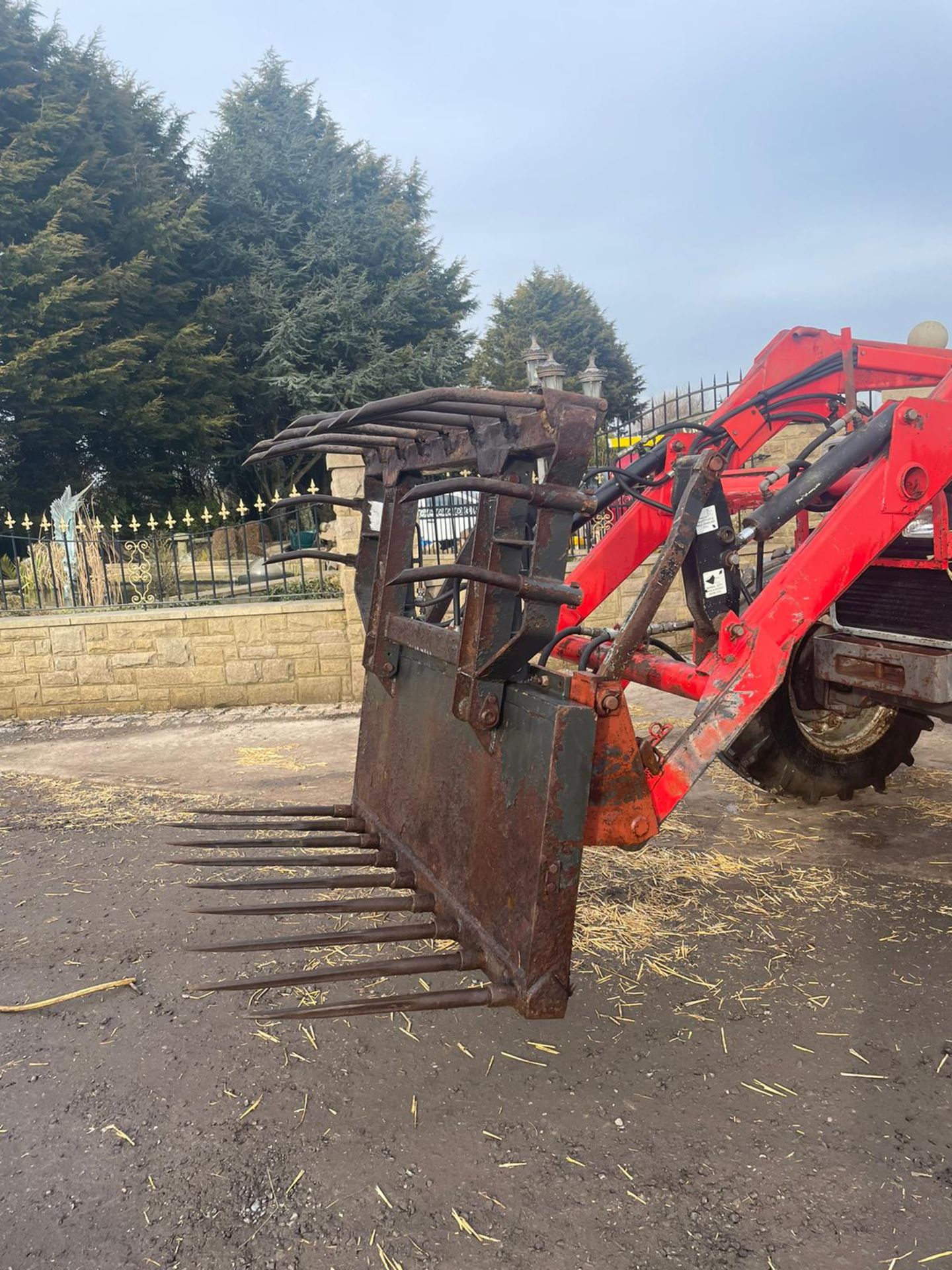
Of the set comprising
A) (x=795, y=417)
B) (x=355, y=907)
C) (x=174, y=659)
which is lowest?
(x=174, y=659)

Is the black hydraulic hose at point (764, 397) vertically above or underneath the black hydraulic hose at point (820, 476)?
above

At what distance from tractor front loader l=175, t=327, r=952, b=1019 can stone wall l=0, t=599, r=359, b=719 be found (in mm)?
3729

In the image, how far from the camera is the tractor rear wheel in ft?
13.3

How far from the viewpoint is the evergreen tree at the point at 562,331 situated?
37.7m

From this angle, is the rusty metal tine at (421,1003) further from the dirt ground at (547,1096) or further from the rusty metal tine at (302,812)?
the rusty metal tine at (302,812)

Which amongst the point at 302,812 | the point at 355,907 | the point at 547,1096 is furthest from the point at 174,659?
the point at 547,1096

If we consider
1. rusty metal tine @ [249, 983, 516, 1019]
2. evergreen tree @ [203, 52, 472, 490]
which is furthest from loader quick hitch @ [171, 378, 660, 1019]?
evergreen tree @ [203, 52, 472, 490]

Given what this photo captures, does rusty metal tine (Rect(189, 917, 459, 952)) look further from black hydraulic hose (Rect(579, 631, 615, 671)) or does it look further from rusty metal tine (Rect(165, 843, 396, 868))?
black hydraulic hose (Rect(579, 631, 615, 671))

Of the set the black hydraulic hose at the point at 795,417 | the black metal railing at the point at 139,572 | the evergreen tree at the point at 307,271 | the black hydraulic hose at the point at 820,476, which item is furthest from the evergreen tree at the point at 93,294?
the black hydraulic hose at the point at 820,476

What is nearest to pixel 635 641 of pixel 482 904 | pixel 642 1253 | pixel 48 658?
pixel 482 904

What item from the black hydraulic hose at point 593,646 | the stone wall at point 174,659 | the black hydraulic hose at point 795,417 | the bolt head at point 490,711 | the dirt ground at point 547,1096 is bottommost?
the dirt ground at point 547,1096

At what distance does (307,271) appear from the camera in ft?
72.4

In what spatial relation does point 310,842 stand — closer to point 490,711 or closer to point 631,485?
point 490,711

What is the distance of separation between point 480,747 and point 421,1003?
0.78 metres
